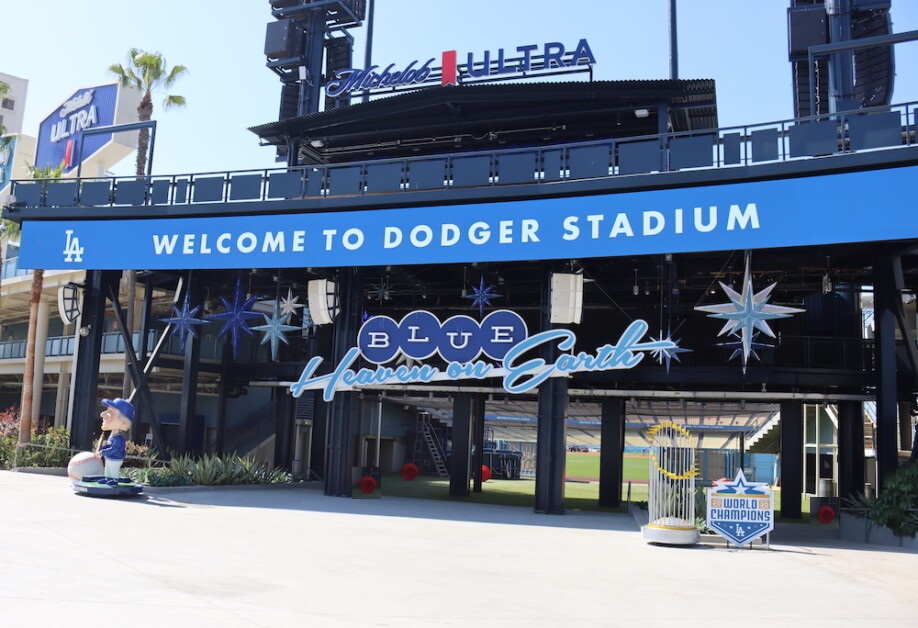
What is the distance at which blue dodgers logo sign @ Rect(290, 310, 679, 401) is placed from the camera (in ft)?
80.8

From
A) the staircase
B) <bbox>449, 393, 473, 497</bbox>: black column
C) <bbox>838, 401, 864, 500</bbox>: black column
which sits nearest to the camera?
<bbox>838, 401, 864, 500</bbox>: black column

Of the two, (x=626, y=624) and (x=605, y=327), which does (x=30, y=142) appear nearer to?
(x=605, y=327)

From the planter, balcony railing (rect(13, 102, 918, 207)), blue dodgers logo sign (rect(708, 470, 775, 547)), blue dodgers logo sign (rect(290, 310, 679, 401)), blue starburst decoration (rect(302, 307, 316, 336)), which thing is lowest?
the planter

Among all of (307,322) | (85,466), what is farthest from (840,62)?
(85,466)

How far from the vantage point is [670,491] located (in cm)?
1988

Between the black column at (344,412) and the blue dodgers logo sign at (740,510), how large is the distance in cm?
1297

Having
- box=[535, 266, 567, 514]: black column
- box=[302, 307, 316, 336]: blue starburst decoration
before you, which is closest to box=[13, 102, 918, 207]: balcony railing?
box=[535, 266, 567, 514]: black column

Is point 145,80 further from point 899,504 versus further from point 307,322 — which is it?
point 899,504

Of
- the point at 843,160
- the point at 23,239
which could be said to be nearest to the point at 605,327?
the point at 843,160

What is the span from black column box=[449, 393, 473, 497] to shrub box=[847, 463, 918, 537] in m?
15.6

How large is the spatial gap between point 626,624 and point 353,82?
85.7ft

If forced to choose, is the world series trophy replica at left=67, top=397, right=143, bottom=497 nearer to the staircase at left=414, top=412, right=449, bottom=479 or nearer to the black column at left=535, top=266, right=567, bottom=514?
the black column at left=535, top=266, right=567, bottom=514

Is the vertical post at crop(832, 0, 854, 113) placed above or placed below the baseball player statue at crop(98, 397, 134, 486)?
above

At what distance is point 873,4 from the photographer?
29.7 metres
